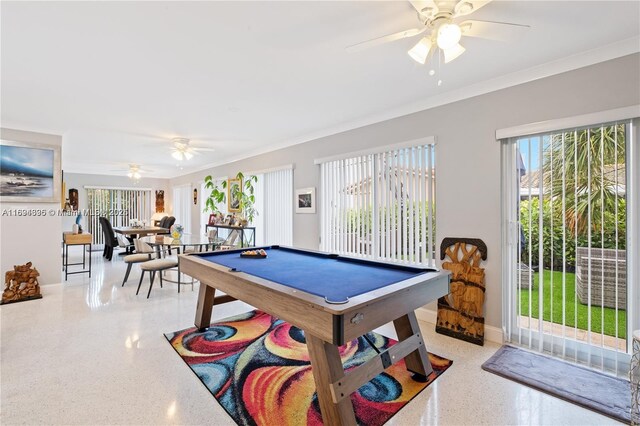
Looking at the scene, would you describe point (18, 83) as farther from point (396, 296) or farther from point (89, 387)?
point (396, 296)

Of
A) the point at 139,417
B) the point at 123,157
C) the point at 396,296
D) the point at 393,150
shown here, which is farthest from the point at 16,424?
the point at 123,157

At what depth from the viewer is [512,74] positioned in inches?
105

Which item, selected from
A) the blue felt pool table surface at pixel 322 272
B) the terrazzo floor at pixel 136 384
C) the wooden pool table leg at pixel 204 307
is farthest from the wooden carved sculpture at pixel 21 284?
the blue felt pool table surface at pixel 322 272

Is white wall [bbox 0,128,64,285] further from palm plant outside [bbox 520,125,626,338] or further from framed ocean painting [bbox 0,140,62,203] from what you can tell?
palm plant outside [bbox 520,125,626,338]

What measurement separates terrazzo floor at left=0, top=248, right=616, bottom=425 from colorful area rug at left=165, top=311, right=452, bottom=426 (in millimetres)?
95

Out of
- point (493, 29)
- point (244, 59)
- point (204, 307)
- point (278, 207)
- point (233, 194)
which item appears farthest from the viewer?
point (233, 194)

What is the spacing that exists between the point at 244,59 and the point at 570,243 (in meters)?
3.10

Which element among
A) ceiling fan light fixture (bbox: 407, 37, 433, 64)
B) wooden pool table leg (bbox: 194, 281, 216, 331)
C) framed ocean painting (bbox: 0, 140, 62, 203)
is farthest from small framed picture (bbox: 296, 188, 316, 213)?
framed ocean painting (bbox: 0, 140, 62, 203)

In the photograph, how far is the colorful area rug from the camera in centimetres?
184

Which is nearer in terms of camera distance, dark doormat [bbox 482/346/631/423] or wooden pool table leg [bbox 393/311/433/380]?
dark doormat [bbox 482/346/631/423]

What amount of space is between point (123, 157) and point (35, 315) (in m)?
4.19

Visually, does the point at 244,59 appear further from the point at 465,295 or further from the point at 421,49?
the point at 465,295

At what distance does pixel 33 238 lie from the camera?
4.27 m

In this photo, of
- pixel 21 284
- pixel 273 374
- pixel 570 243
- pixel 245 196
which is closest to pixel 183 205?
pixel 245 196
